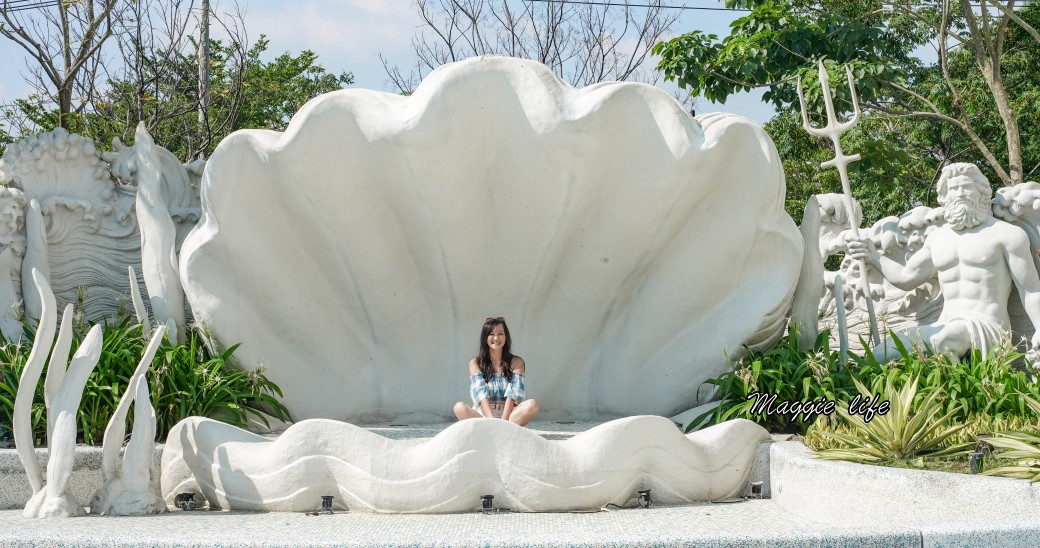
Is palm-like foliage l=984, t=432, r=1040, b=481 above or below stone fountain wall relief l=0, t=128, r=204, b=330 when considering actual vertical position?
below

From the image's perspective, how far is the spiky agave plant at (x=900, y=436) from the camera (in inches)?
142

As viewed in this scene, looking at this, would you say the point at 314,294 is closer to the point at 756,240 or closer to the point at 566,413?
the point at 566,413

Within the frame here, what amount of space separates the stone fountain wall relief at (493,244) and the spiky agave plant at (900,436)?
1203mm

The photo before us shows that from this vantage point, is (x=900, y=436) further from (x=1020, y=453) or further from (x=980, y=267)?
(x=980, y=267)

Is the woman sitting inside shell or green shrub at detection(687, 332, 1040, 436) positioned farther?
the woman sitting inside shell

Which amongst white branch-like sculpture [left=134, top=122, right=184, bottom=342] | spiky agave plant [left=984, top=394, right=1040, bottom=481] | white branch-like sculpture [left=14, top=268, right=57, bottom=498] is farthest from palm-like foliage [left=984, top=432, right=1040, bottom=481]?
white branch-like sculpture [left=134, top=122, right=184, bottom=342]

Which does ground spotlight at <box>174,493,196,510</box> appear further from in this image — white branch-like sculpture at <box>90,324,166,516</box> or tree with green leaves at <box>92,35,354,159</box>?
tree with green leaves at <box>92,35,354,159</box>

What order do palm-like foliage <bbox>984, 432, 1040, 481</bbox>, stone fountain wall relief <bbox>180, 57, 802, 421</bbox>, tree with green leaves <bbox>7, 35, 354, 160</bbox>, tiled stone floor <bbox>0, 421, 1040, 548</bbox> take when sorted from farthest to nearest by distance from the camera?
tree with green leaves <bbox>7, 35, 354, 160</bbox>
stone fountain wall relief <bbox>180, 57, 802, 421</bbox>
palm-like foliage <bbox>984, 432, 1040, 481</bbox>
tiled stone floor <bbox>0, 421, 1040, 548</bbox>

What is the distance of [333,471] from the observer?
3.67m

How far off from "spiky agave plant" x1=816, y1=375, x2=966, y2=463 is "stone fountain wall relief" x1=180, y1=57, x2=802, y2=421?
1.20 meters

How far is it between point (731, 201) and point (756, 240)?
23cm

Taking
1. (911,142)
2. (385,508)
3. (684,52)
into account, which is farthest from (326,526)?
(911,142)

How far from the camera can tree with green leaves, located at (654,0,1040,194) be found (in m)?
8.68

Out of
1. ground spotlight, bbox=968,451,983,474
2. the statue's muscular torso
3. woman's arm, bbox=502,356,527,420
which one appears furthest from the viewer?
the statue's muscular torso
